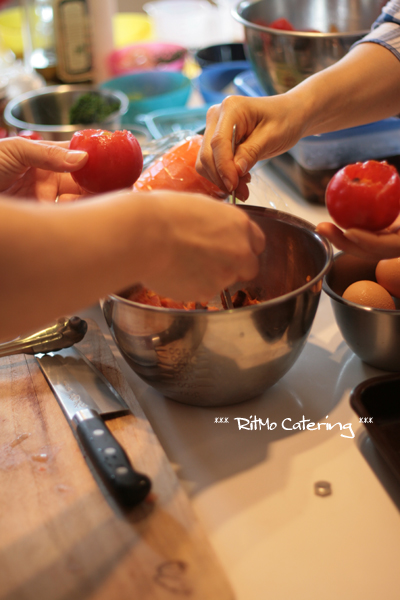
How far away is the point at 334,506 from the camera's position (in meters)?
0.65

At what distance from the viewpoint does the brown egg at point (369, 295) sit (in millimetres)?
788

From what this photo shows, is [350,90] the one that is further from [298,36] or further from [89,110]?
[89,110]

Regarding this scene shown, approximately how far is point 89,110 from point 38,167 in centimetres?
64

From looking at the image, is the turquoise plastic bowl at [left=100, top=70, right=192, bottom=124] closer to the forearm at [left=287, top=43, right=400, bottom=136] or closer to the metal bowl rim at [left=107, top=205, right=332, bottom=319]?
the forearm at [left=287, top=43, right=400, bottom=136]

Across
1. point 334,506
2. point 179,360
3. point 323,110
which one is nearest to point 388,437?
point 334,506

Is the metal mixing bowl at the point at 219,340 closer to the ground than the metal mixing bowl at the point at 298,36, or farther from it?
closer to the ground

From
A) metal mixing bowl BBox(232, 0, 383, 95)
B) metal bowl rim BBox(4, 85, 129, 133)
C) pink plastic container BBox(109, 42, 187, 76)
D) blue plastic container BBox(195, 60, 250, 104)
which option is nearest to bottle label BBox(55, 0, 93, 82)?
pink plastic container BBox(109, 42, 187, 76)

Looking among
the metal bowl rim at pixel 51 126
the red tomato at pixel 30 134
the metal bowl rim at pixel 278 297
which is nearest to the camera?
the metal bowl rim at pixel 278 297

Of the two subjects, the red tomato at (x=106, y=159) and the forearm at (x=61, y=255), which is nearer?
the forearm at (x=61, y=255)

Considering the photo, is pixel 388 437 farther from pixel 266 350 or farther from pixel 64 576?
pixel 64 576

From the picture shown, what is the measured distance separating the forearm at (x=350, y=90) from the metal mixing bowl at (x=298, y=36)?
0.19 metres

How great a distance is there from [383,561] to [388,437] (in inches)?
6.7

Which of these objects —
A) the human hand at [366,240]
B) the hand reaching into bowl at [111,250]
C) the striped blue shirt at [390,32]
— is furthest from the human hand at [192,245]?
the striped blue shirt at [390,32]

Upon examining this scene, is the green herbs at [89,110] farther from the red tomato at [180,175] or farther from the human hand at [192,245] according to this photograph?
the human hand at [192,245]
